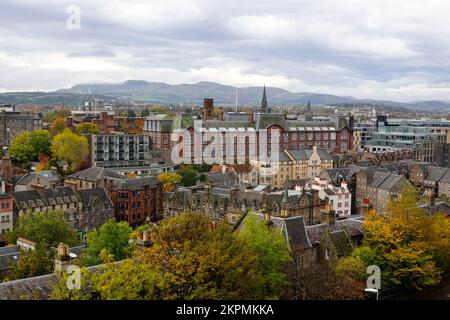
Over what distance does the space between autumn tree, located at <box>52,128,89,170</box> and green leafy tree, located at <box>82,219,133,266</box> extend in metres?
66.3

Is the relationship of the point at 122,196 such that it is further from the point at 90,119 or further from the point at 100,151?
the point at 90,119

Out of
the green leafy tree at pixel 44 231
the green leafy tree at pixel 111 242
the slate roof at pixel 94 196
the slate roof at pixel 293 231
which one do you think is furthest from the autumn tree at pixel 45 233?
the slate roof at pixel 293 231

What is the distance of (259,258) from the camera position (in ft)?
121

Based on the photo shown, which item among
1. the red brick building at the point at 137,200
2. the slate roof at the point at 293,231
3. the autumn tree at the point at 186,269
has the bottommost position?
the red brick building at the point at 137,200

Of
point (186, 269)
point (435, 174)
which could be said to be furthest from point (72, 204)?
point (435, 174)

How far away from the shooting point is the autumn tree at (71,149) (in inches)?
4604

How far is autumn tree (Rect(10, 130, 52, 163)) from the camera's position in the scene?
119688mm

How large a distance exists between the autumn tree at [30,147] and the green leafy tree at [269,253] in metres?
91.9

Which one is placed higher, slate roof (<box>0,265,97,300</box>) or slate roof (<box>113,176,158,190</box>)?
slate roof (<box>0,265,97,300</box>)

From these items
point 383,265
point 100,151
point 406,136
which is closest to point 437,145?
point 406,136

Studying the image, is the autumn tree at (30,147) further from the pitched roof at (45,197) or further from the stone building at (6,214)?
the stone building at (6,214)

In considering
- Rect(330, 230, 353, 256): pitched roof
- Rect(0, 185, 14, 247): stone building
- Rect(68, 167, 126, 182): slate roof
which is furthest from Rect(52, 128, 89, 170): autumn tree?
Rect(330, 230, 353, 256): pitched roof

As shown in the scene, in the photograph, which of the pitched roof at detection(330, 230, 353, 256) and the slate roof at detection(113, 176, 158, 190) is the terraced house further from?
the pitched roof at detection(330, 230, 353, 256)

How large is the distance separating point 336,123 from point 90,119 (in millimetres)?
72649
